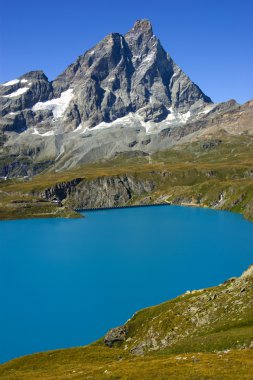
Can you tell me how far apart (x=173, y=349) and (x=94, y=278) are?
74.7 meters

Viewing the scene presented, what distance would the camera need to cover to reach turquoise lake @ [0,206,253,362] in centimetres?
8875

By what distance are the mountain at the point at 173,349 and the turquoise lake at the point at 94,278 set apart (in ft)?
53.6

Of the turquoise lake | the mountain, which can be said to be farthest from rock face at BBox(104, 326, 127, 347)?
the turquoise lake

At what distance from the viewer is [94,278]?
416ft

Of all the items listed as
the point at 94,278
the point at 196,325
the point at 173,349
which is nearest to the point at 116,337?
the point at 196,325

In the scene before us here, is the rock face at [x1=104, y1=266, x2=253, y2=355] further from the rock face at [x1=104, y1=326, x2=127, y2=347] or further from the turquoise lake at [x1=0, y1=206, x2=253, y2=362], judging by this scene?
the turquoise lake at [x1=0, y1=206, x2=253, y2=362]

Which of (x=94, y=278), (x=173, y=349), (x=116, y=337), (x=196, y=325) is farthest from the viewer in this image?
(x=94, y=278)

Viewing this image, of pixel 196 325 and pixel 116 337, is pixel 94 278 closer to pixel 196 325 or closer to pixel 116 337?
pixel 116 337

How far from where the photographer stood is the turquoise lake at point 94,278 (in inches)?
3494

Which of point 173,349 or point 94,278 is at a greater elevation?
point 173,349

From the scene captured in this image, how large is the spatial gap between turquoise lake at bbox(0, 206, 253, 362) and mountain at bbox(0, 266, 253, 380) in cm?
1635

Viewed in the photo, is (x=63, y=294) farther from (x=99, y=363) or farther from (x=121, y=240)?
(x=121, y=240)

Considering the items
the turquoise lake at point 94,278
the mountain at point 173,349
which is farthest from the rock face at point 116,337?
the turquoise lake at point 94,278

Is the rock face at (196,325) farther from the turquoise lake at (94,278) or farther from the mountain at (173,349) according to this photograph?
the turquoise lake at (94,278)
